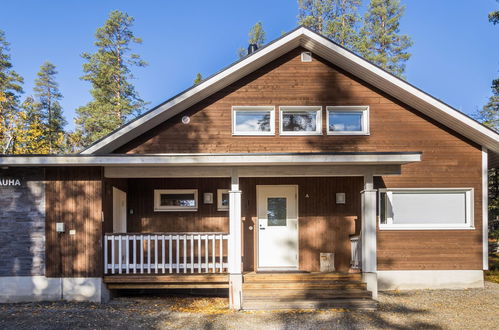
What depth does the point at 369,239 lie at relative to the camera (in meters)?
8.50

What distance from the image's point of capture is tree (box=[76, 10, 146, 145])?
2922cm

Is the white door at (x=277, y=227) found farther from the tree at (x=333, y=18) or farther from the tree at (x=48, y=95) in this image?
the tree at (x=48, y=95)

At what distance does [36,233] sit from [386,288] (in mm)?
7991

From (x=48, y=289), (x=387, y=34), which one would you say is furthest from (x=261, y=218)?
(x=387, y=34)

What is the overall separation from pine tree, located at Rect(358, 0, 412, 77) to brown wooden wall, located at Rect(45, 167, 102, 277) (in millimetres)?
20715


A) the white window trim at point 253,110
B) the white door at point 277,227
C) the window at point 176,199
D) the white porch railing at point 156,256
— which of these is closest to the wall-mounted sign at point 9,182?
the white porch railing at point 156,256

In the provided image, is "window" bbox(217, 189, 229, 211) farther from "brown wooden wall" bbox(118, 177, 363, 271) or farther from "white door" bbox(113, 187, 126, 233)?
"white door" bbox(113, 187, 126, 233)

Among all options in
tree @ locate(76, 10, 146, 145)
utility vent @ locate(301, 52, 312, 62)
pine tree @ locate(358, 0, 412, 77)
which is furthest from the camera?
tree @ locate(76, 10, 146, 145)

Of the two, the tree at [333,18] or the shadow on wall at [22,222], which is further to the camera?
the tree at [333,18]

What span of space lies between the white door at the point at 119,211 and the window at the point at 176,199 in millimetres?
797

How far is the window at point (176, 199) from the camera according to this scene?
10.5 meters

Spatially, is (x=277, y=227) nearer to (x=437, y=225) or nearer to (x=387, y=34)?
(x=437, y=225)

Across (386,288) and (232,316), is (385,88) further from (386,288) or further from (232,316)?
(232,316)

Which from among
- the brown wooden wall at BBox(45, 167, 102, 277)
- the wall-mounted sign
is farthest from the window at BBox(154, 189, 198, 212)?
the wall-mounted sign
